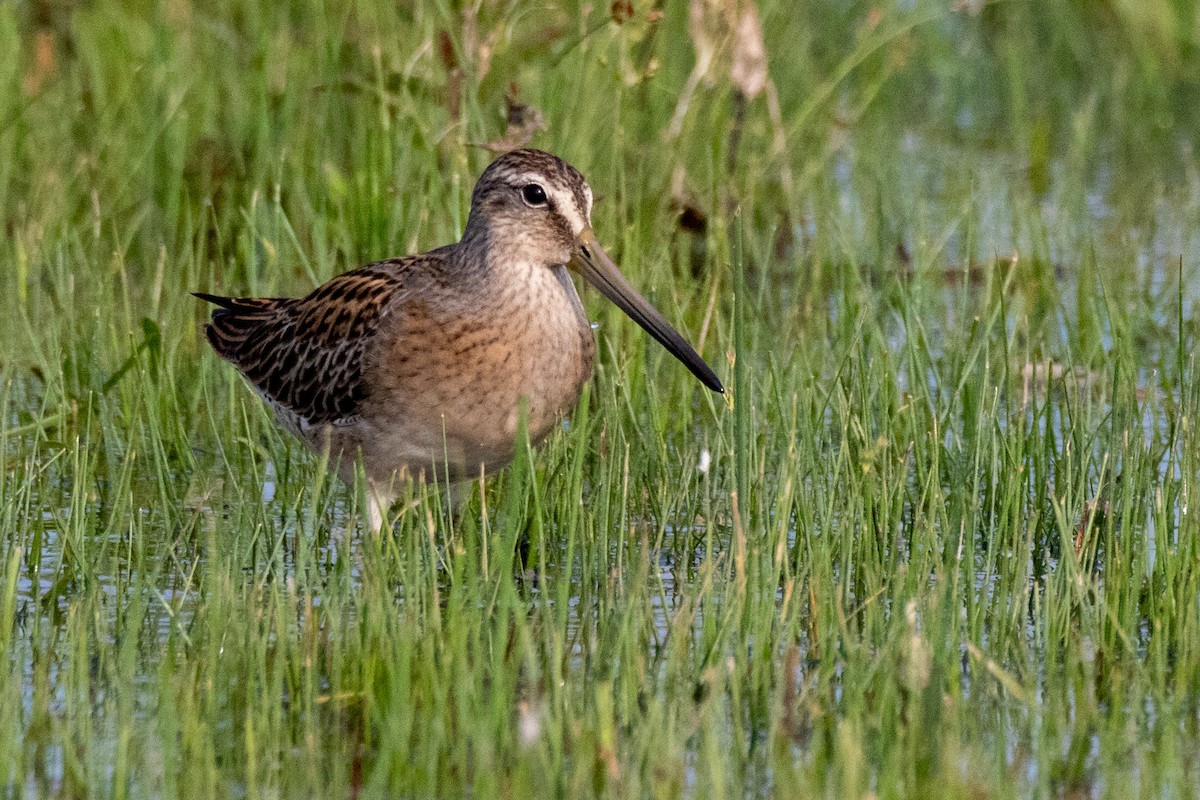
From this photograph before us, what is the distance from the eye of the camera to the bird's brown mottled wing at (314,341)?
5.52 meters

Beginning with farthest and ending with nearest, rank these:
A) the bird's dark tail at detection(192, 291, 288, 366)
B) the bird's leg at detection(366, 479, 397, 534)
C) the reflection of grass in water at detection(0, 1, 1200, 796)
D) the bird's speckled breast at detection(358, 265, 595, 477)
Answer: the bird's dark tail at detection(192, 291, 288, 366) → the bird's leg at detection(366, 479, 397, 534) → the bird's speckled breast at detection(358, 265, 595, 477) → the reflection of grass in water at detection(0, 1, 1200, 796)

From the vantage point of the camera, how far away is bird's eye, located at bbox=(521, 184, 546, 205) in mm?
5336

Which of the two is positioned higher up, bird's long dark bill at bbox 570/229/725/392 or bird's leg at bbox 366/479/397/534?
bird's long dark bill at bbox 570/229/725/392

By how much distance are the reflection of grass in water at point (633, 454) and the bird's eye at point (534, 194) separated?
0.49 metres

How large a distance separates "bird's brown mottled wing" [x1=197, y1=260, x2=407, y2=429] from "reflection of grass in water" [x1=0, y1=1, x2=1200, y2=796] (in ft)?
0.55

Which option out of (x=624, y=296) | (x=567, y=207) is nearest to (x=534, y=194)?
(x=567, y=207)

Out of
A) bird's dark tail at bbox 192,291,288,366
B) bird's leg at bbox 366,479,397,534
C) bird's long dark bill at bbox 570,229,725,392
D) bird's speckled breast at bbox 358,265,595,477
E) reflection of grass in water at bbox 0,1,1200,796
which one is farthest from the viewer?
bird's dark tail at bbox 192,291,288,366

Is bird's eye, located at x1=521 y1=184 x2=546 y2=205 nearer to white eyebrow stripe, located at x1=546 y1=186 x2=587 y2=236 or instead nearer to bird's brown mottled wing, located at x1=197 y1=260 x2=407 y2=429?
white eyebrow stripe, located at x1=546 y1=186 x2=587 y2=236

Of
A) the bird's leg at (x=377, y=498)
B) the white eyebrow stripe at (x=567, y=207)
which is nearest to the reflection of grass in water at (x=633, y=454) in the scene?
the bird's leg at (x=377, y=498)

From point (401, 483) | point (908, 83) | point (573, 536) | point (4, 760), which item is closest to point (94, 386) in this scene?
point (401, 483)

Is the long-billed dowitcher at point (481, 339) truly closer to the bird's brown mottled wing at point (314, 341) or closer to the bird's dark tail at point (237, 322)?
the bird's brown mottled wing at point (314, 341)

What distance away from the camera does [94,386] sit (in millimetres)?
6191

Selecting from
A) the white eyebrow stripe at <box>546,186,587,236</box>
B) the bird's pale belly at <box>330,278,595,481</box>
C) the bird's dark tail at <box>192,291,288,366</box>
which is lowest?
the bird's pale belly at <box>330,278,595,481</box>

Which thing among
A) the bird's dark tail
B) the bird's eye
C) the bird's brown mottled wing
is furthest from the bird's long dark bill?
the bird's dark tail
